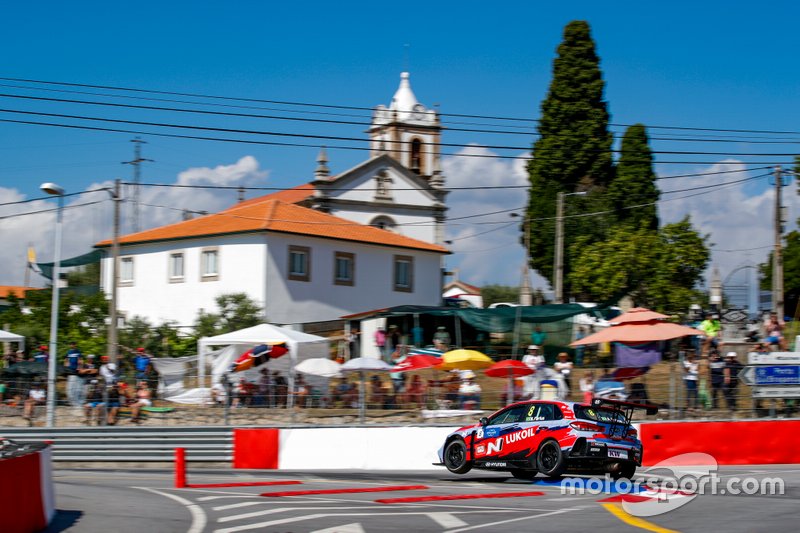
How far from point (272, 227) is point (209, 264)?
3.82 meters

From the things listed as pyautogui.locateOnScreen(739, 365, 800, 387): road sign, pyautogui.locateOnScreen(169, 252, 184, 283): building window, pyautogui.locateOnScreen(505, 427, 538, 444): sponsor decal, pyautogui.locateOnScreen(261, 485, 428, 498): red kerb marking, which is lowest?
pyautogui.locateOnScreen(261, 485, 428, 498): red kerb marking

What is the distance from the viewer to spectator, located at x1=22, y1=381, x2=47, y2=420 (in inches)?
964

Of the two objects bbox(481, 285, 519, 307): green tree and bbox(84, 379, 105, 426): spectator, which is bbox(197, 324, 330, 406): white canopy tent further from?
bbox(481, 285, 519, 307): green tree

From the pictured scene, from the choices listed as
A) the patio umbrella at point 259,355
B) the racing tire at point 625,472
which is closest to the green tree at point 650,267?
the patio umbrella at point 259,355

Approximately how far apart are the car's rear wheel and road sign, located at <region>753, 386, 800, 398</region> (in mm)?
5797

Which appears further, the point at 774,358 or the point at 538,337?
the point at 538,337

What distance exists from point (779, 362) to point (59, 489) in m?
→ 14.4

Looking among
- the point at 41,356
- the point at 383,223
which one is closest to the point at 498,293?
the point at 383,223

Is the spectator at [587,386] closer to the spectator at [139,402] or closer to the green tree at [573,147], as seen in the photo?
the spectator at [139,402]

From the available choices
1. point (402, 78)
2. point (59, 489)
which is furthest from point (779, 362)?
point (402, 78)

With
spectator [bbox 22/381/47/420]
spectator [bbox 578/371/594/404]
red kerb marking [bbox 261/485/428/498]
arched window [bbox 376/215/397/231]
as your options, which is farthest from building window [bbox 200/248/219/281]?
red kerb marking [bbox 261/485/428/498]

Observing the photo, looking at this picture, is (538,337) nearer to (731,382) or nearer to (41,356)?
(731,382)

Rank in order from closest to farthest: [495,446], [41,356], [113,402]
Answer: [495,446], [113,402], [41,356]

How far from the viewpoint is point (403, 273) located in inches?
2078
